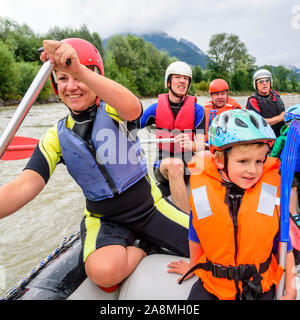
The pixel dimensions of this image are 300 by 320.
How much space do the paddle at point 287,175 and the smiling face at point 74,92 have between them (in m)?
0.98

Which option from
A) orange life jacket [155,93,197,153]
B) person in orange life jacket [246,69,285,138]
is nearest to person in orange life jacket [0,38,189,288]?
orange life jacket [155,93,197,153]

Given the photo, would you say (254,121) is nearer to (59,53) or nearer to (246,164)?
(246,164)

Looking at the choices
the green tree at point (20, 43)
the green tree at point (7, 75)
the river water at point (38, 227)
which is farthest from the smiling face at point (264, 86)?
the green tree at point (20, 43)

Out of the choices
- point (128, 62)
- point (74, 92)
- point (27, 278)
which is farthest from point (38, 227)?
point (128, 62)

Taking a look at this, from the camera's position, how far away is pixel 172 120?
3.00 m

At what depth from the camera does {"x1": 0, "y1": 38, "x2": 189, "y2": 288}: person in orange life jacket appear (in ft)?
4.34

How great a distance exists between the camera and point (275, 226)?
46.1 inches

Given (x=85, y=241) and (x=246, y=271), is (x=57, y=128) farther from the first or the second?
(x=246, y=271)

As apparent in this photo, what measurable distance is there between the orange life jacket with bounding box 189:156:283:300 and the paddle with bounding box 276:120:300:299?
0.21 feet

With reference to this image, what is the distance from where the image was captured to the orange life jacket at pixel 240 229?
1.16 metres

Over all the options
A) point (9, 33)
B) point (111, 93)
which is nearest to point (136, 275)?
point (111, 93)

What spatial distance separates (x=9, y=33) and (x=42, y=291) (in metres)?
31.4

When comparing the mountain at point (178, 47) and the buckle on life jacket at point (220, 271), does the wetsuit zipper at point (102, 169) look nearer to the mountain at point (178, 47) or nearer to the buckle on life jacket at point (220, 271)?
the buckle on life jacket at point (220, 271)

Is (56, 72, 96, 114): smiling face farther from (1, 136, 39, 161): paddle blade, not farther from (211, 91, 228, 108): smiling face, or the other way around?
(211, 91, 228, 108): smiling face
